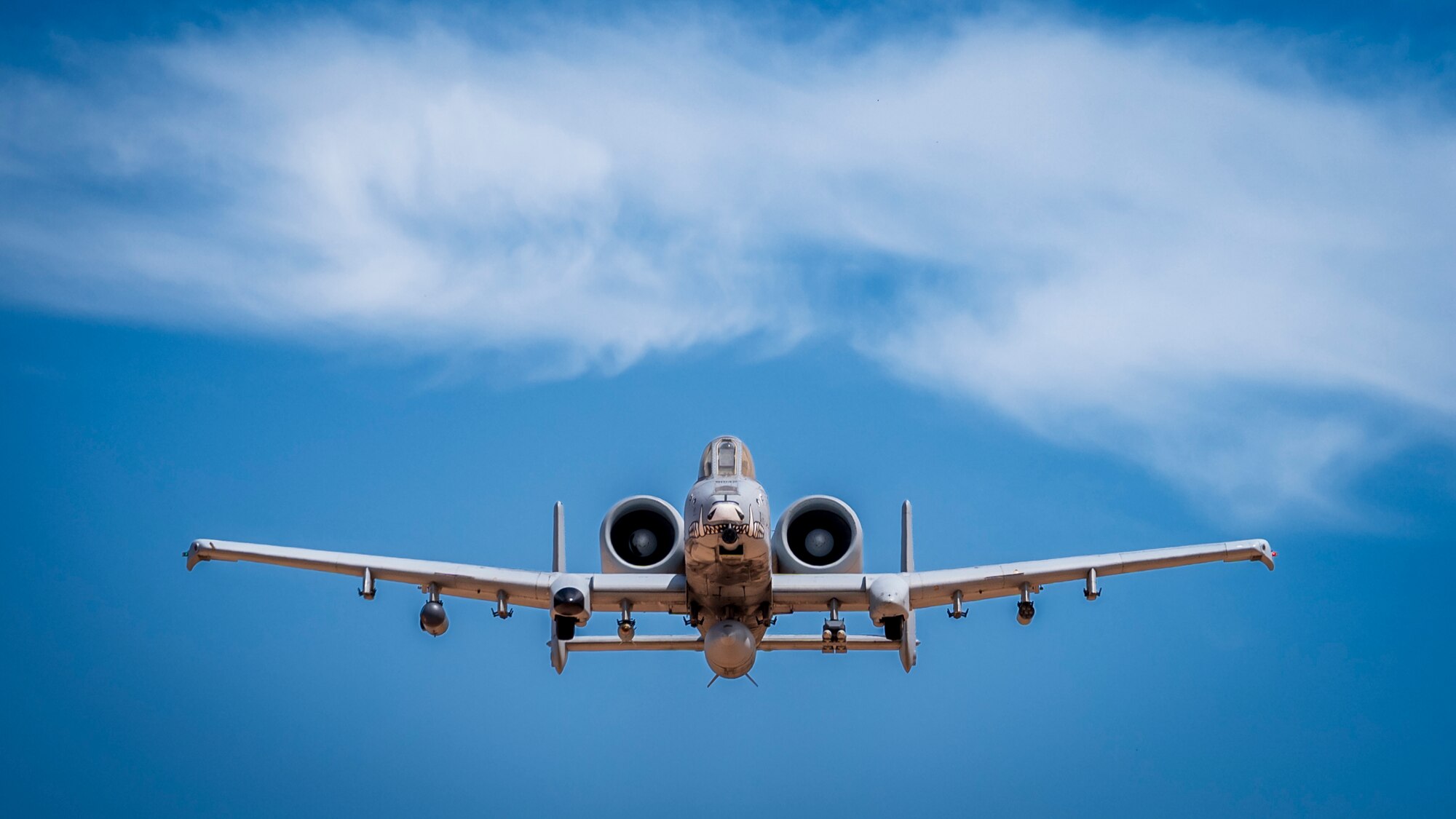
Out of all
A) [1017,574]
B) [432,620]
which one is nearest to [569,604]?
[432,620]

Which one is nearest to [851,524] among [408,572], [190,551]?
[408,572]

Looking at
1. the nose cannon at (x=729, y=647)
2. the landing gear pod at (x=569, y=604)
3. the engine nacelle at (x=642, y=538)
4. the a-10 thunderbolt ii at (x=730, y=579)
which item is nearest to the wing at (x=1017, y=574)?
the a-10 thunderbolt ii at (x=730, y=579)

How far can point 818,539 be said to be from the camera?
2873cm

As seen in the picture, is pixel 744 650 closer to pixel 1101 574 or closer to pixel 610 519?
pixel 610 519

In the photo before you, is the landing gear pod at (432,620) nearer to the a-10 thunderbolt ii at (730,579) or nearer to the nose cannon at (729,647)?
the a-10 thunderbolt ii at (730,579)

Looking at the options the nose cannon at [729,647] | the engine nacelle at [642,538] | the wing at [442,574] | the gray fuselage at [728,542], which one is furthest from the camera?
the engine nacelle at [642,538]

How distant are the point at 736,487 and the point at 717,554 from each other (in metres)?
1.29

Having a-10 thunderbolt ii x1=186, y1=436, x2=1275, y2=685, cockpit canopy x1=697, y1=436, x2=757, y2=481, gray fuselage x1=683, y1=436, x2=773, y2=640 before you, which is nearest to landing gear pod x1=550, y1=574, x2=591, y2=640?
a-10 thunderbolt ii x1=186, y1=436, x2=1275, y2=685

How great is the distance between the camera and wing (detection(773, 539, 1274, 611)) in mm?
27359

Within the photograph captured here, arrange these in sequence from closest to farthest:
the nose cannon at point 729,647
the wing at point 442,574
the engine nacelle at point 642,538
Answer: the nose cannon at point 729,647 < the wing at point 442,574 < the engine nacelle at point 642,538

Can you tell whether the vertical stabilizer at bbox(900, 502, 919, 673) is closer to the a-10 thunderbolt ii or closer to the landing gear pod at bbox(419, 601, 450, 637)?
the a-10 thunderbolt ii

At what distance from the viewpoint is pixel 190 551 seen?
27.9 metres

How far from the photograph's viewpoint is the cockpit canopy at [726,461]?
26344mm

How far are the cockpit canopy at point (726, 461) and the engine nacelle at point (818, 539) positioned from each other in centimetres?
205
